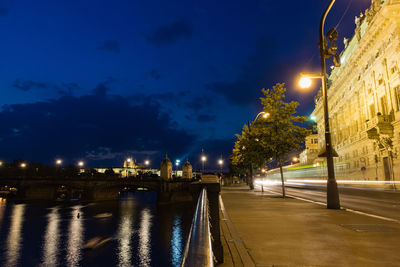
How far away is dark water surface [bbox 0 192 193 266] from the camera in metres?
37.7

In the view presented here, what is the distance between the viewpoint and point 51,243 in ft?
148

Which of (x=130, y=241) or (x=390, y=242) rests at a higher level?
(x=390, y=242)

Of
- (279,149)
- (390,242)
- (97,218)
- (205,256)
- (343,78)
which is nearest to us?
(205,256)

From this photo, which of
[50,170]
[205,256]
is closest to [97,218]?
[205,256]

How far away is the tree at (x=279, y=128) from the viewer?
78.8 ft

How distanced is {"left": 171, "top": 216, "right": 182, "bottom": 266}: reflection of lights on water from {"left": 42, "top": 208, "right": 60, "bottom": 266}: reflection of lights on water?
50.3 ft

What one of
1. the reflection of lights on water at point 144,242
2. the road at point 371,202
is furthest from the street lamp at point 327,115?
the reflection of lights on water at point 144,242

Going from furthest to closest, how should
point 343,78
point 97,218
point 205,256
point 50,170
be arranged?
point 50,170
point 97,218
point 343,78
point 205,256

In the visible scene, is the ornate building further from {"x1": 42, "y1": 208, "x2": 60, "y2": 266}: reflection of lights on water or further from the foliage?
{"x1": 42, "y1": 208, "x2": 60, "y2": 266}: reflection of lights on water

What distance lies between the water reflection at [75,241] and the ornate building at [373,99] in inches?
1677

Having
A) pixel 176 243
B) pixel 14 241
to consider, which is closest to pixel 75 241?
pixel 14 241

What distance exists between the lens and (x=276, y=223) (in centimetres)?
961

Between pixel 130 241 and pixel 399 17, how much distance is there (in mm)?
49041

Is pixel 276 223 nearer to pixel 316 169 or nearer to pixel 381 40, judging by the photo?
pixel 381 40
